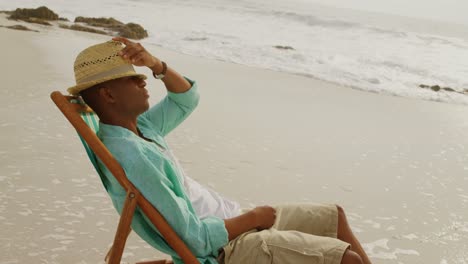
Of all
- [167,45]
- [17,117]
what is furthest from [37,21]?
[17,117]

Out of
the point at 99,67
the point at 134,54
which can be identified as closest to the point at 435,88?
the point at 134,54

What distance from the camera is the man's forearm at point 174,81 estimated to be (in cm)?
276

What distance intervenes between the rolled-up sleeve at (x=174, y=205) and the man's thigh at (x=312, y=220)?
396 mm

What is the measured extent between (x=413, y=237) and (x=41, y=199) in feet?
8.91

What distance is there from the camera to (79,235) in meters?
3.84

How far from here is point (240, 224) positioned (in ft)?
8.06

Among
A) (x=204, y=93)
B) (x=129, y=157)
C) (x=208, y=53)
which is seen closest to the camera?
(x=129, y=157)

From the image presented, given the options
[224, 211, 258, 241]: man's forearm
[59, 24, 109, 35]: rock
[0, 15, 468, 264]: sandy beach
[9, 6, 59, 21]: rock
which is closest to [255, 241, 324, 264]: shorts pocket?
[224, 211, 258, 241]: man's forearm

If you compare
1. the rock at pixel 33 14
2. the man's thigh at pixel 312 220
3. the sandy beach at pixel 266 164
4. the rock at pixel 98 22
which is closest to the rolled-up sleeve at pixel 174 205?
the man's thigh at pixel 312 220

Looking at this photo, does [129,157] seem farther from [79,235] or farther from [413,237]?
[413,237]

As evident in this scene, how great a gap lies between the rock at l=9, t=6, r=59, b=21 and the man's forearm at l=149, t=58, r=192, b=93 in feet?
49.1

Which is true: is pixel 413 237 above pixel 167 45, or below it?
above

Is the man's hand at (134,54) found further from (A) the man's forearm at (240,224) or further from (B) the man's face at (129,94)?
(A) the man's forearm at (240,224)

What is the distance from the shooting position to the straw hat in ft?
7.80
